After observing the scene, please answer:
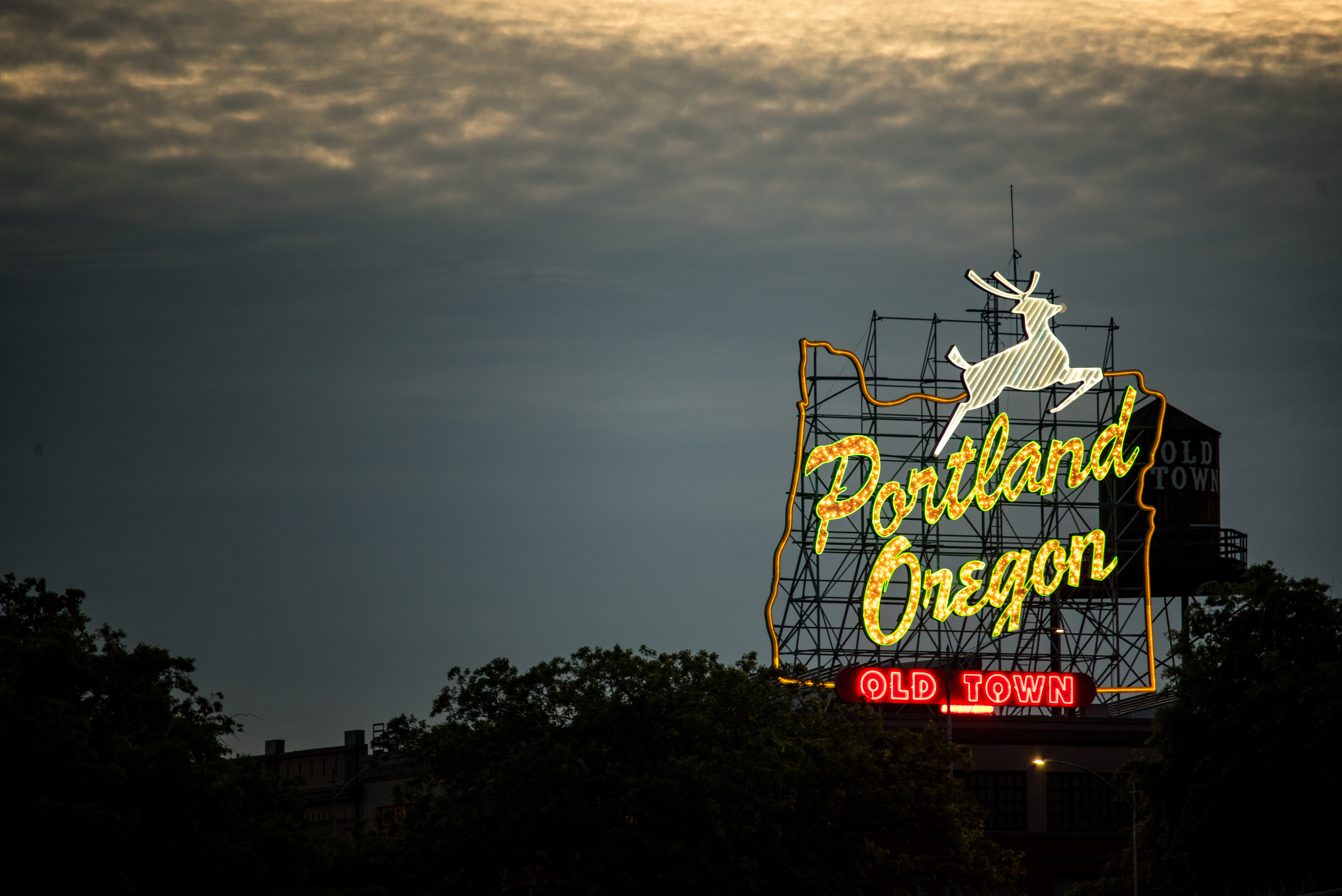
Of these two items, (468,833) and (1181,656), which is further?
(1181,656)

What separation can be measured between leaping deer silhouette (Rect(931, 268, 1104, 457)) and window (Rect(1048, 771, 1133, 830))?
14109 mm

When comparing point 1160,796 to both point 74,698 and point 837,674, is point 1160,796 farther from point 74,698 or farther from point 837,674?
point 74,698

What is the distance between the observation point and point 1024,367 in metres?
69.8

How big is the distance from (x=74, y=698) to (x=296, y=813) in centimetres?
630

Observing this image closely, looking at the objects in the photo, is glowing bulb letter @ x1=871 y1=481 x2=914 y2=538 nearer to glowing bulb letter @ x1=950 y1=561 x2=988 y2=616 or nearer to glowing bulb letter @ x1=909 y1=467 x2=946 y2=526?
glowing bulb letter @ x1=909 y1=467 x2=946 y2=526

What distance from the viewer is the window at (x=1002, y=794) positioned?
221ft

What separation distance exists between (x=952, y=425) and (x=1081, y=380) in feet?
21.6

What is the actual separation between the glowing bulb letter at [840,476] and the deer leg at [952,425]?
246 cm

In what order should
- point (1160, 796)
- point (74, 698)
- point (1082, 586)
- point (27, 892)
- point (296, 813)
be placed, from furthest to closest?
1. point (1082, 586)
2. point (1160, 796)
3. point (296, 813)
4. point (74, 698)
5. point (27, 892)

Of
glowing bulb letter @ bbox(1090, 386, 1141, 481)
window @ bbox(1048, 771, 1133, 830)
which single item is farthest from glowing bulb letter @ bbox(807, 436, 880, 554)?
window @ bbox(1048, 771, 1133, 830)

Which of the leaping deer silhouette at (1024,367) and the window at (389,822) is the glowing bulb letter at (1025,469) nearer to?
the leaping deer silhouette at (1024,367)

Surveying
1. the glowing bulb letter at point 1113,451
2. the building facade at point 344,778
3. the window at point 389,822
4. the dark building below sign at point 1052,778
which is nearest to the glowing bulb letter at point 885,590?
the dark building below sign at point 1052,778

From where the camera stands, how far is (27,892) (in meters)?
33.5

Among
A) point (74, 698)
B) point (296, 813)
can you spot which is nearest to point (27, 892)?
point (74, 698)
